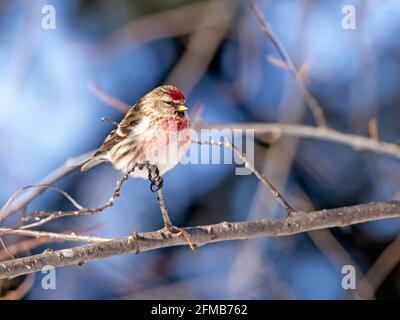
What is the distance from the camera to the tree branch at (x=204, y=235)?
2393 millimetres

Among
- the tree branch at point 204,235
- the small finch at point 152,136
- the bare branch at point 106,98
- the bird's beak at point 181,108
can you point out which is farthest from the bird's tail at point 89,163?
the tree branch at point 204,235

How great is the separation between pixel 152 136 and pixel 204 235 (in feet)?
1.92

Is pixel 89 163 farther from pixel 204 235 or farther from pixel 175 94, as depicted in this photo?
pixel 204 235

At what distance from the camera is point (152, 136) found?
115 inches

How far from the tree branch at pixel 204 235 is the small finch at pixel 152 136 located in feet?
1.32

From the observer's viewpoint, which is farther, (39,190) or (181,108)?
(181,108)

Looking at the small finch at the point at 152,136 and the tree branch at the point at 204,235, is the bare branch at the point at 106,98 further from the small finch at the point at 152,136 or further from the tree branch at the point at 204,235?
the tree branch at the point at 204,235

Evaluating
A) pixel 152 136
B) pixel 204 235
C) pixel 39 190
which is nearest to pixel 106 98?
A: pixel 152 136

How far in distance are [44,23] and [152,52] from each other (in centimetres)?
124

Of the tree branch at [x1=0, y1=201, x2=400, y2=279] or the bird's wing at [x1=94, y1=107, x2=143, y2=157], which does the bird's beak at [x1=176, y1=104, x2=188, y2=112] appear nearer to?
the bird's wing at [x1=94, y1=107, x2=143, y2=157]

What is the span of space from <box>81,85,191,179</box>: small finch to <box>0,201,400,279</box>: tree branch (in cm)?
40
